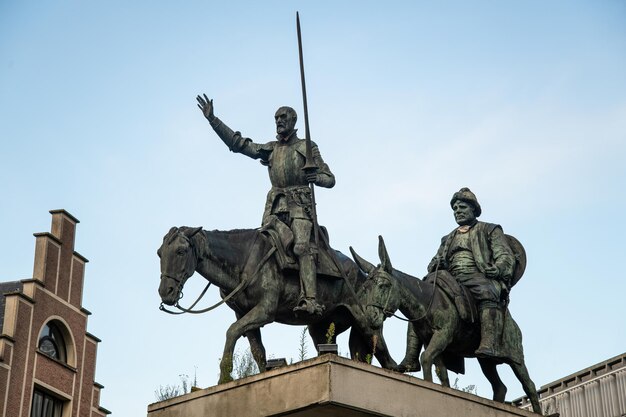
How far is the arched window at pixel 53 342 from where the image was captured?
34.3 meters

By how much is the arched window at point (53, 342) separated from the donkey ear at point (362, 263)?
1663cm

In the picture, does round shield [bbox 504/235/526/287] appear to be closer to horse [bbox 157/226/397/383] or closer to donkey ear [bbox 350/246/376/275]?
donkey ear [bbox 350/246/376/275]

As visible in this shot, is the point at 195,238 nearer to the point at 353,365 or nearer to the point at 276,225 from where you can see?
the point at 276,225

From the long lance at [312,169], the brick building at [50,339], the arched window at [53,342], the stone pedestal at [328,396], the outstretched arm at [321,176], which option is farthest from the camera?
the arched window at [53,342]

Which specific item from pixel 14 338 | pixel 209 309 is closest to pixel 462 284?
pixel 209 309

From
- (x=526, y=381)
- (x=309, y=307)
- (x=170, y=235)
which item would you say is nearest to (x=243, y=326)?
(x=309, y=307)

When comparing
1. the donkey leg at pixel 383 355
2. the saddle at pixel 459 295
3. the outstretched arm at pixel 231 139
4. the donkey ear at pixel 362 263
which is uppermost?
the outstretched arm at pixel 231 139

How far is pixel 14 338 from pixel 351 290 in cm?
1582

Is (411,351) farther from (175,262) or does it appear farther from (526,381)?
(175,262)

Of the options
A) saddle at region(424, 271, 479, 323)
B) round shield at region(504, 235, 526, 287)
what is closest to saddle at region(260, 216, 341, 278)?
saddle at region(424, 271, 479, 323)

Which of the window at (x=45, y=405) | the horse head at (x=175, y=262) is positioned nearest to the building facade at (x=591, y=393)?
the window at (x=45, y=405)

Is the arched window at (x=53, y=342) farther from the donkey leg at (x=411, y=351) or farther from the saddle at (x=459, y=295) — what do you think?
the saddle at (x=459, y=295)

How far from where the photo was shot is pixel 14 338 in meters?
32.7

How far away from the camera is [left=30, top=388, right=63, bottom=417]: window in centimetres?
3309
